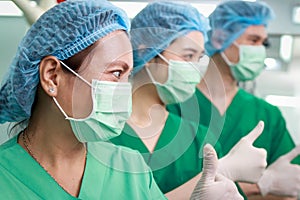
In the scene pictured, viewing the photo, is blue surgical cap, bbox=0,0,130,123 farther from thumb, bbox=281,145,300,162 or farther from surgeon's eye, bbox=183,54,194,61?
thumb, bbox=281,145,300,162

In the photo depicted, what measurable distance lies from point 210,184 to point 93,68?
1.33 feet

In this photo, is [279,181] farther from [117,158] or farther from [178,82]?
[117,158]

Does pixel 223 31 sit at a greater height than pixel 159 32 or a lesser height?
lesser

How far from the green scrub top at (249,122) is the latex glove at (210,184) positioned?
0.72 metres

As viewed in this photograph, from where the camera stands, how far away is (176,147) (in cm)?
170

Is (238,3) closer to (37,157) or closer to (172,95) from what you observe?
(172,95)

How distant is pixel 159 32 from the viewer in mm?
1733

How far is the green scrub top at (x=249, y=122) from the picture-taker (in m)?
2.16

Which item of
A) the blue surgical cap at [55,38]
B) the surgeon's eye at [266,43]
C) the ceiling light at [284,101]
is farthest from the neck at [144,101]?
the ceiling light at [284,101]

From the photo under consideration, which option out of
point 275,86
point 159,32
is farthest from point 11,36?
point 275,86

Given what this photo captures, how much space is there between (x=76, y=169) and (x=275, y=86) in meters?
1.49

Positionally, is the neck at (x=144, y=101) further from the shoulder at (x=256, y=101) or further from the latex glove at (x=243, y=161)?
the shoulder at (x=256, y=101)

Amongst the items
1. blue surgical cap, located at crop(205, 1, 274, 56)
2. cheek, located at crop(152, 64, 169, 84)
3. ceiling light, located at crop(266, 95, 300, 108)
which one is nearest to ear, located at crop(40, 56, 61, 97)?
cheek, located at crop(152, 64, 169, 84)

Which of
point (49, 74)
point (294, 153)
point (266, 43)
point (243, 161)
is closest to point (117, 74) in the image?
point (49, 74)
